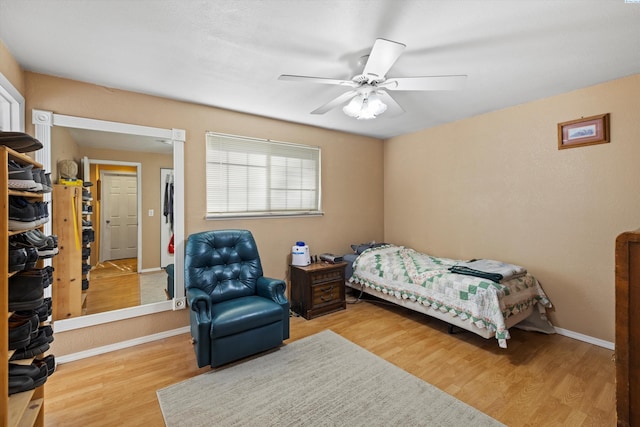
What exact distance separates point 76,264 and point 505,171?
4.43 meters

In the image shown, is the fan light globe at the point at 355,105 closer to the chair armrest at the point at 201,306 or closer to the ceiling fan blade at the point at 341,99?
the ceiling fan blade at the point at 341,99

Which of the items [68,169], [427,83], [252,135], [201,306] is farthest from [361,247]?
[68,169]

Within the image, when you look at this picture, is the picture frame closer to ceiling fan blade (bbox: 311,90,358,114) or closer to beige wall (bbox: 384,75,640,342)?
beige wall (bbox: 384,75,640,342)

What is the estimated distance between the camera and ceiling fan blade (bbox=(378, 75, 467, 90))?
1.88 m

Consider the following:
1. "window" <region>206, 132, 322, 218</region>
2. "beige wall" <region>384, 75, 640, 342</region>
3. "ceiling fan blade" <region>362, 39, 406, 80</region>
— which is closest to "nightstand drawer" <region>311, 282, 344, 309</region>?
"window" <region>206, 132, 322, 218</region>

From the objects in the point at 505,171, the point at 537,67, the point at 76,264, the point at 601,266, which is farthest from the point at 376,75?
the point at 76,264

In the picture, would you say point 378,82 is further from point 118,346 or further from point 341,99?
point 118,346

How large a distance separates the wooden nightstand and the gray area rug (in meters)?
0.88

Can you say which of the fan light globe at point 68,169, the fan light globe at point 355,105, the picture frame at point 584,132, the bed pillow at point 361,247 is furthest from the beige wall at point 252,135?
the picture frame at point 584,132

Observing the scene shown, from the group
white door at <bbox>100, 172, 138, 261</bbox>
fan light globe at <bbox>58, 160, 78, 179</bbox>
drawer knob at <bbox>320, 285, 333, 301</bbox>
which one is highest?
fan light globe at <bbox>58, 160, 78, 179</bbox>

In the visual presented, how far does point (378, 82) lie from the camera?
209 centimetres

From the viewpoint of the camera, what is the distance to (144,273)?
282 cm

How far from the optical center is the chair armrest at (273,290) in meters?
2.60

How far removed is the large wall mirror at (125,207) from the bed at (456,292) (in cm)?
228
